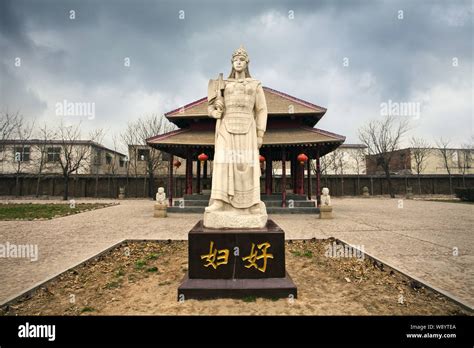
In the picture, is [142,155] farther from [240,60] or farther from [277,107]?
[240,60]

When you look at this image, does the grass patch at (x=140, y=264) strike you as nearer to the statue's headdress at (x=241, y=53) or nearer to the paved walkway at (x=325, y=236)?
the paved walkway at (x=325, y=236)

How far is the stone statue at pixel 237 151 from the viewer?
3629mm

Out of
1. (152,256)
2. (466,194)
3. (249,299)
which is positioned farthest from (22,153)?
(466,194)

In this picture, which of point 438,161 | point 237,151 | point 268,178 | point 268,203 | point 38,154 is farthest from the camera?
point 438,161

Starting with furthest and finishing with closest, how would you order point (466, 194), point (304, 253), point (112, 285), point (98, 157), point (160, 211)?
point (98, 157) < point (466, 194) < point (160, 211) < point (304, 253) < point (112, 285)

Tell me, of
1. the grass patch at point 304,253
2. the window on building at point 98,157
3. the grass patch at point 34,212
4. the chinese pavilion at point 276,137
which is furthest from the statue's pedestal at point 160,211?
the window on building at point 98,157

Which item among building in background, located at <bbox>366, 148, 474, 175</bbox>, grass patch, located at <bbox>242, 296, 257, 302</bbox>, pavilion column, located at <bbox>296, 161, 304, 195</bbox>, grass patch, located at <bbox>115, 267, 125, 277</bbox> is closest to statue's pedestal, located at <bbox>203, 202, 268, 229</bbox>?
grass patch, located at <bbox>242, 296, 257, 302</bbox>

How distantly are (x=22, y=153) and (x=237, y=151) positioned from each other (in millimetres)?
32262

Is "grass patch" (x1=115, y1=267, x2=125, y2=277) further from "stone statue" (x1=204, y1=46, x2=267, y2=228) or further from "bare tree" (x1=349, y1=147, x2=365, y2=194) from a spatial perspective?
"bare tree" (x1=349, y1=147, x2=365, y2=194)

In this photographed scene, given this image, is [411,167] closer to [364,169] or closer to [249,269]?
[364,169]

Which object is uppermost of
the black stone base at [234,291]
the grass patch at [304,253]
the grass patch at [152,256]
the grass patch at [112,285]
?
the black stone base at [234,291]

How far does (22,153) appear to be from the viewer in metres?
25.7

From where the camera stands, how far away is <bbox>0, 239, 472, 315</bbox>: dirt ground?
2.84 meters
